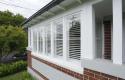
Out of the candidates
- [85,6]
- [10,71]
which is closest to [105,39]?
[85,6]

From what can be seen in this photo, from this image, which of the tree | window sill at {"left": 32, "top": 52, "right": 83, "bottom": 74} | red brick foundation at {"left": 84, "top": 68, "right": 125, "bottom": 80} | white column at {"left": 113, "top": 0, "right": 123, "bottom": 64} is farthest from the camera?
the tree

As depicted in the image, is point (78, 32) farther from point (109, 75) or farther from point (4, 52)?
point (4, 52)

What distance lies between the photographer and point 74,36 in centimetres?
630

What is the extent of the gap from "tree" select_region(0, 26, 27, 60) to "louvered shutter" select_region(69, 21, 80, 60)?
653 inches

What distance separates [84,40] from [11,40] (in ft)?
60.3

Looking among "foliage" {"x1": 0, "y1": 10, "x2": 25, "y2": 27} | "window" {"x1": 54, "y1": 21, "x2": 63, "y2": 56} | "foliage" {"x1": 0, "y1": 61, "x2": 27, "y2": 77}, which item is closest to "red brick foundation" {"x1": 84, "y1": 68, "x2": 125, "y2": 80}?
"window" {"x1": 54, "y1": 21, "x2": 63, "y2": 56}

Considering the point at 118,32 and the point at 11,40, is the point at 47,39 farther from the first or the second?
the point at 11,40

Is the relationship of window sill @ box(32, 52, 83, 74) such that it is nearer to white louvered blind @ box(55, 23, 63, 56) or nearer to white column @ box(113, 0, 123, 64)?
white louvered blind @ box(55, 23, 63, 56)

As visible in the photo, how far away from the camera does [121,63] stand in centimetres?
379

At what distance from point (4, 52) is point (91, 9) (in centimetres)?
1993

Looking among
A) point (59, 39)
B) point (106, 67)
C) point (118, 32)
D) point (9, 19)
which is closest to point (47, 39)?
point (59, 39)

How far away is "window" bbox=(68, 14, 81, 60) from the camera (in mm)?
6074

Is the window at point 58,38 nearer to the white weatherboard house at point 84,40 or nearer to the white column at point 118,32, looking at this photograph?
the white weatherboard house at point 84,40

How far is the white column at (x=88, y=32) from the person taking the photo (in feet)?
16.0
